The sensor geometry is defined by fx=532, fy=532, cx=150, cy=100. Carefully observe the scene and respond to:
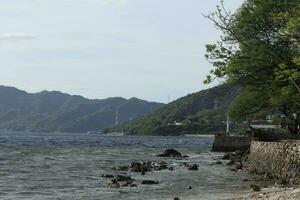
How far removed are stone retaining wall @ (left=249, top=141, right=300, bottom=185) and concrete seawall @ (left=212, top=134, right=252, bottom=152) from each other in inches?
1754

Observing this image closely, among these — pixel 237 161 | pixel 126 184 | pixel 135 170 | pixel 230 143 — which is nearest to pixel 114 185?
pixel 126 184

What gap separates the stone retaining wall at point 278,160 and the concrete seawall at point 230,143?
44.5 meters

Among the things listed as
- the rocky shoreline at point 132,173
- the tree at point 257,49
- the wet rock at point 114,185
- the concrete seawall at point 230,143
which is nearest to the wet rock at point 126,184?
the rocky shoreline at point 132,173

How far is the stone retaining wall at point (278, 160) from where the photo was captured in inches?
1282

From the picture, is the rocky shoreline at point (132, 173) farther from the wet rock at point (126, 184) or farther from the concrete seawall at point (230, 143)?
the concrete seawall at point (230, 143)

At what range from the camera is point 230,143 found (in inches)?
3622

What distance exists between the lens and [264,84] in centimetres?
3619

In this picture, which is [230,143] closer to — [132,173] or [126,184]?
[132,173]

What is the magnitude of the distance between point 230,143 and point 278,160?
5625 cm

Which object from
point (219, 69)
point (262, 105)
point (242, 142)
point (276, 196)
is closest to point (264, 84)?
point (219, 69)

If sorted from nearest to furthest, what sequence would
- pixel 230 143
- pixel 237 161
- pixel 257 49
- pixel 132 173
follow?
pixel 257 49, pixel 132 173, pixel 237 161, pixel 230 143

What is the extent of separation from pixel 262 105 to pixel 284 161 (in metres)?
23.2

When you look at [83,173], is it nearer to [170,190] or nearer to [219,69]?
[170,190]

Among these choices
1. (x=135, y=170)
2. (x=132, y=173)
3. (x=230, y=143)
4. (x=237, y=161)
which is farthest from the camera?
(x=230, y=143)
